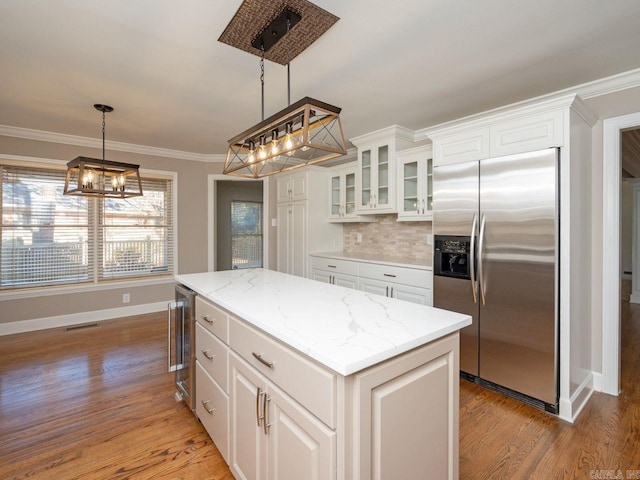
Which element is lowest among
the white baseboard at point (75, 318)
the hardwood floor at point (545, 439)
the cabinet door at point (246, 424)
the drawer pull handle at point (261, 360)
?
the hardwood floor at point (545, 439)

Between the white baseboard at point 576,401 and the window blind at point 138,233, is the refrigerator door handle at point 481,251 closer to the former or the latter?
the white baseboard at point 576,401

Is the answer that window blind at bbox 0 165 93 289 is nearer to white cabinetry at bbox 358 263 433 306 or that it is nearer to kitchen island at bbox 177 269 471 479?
kitchen island at bbox 177 269 471 479

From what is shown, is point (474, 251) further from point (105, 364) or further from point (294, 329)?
point (105, 364)

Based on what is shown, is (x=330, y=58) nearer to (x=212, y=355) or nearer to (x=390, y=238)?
(x=212, y=355)

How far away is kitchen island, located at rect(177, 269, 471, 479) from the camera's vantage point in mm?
1009

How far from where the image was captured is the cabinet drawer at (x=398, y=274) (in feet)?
10.1

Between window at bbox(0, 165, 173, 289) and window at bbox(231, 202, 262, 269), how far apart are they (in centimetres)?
220

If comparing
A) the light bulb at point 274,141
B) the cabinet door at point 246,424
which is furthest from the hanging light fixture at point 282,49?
the cabinet door at point 246,424

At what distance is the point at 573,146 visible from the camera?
7.22 ft

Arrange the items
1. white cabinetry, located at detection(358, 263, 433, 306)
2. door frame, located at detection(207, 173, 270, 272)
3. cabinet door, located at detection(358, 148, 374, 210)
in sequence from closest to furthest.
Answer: white cabinetry, located at detection(358, 263, 433, 306)
cabinet door, located at detection(358, 148, 374, 210)
door frame, located at detection(207, 173, 270, 272)

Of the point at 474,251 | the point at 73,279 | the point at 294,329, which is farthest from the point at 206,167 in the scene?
the point at 294,329

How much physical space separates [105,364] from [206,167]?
10.3 feet

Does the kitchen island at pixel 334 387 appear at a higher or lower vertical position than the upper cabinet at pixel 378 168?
lower

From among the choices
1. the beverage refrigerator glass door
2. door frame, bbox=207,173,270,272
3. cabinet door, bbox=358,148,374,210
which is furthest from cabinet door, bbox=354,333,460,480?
door frame, bbox=207,173,270,272
